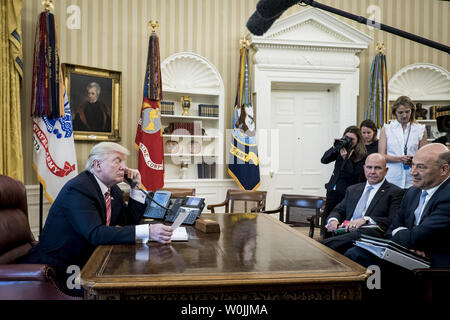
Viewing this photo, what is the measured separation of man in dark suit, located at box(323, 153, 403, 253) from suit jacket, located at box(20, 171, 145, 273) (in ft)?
5.11

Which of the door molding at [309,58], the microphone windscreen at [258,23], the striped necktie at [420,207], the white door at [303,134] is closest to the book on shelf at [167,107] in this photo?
the door molding at [309,58]

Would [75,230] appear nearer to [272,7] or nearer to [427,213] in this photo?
[272,7]

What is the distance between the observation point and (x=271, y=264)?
1568 millimetres

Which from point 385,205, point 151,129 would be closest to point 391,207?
point 385,205

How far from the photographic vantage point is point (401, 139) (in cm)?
391

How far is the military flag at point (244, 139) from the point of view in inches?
215

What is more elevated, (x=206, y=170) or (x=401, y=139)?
(x=401, y=139)

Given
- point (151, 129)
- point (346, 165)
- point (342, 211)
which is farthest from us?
point (151, 129)

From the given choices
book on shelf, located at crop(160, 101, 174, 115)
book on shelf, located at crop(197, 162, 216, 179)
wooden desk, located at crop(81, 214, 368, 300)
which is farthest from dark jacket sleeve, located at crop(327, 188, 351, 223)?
book on shelf, located at crop(160, 101, 174, 115)

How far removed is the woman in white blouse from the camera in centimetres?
378

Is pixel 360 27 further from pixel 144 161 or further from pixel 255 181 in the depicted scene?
pixel 144 161

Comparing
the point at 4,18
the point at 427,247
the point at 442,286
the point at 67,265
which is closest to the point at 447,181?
the point at 427,247

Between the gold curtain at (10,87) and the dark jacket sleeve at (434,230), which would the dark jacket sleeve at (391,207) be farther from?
the gold curtain at (10,87)

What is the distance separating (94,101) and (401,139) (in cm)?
376
